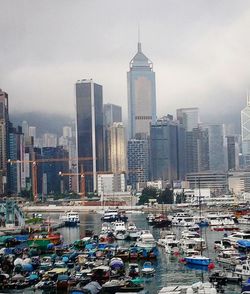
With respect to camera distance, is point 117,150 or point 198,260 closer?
point 198,260

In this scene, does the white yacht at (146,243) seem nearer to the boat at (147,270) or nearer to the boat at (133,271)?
the boat at (147,270)

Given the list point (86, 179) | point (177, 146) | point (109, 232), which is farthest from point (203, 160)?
point (109, 232)

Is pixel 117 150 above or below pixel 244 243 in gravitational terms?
above

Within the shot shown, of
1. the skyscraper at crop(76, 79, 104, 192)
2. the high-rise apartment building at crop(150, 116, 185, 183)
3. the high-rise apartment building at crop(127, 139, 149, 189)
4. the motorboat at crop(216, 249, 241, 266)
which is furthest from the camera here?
the skyscraper at crop(76, 79, 104, 192)

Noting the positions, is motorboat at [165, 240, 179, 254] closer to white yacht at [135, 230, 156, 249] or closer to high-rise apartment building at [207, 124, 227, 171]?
white yacht at [135, 230, 156, 249]

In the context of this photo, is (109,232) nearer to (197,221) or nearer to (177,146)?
(197,221)

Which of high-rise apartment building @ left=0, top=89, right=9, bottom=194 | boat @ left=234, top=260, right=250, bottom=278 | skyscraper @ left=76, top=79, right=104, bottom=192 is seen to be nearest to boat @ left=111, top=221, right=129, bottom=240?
boat @ left=234, top=260, right=250, bottom=278

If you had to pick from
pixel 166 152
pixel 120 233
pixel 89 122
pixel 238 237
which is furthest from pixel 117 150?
pixel 238 237

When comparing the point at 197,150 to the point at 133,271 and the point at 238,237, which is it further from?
the point at 133,271
